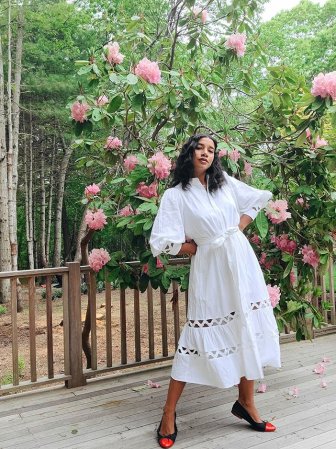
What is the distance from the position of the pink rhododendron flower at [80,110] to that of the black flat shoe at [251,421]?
1792 millimetres

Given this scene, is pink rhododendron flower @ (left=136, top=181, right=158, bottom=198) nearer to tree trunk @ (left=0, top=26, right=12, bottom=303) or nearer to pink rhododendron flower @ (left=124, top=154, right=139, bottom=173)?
pink rhododendron flower @ (left=124, top=154, right=139, bottom=173)

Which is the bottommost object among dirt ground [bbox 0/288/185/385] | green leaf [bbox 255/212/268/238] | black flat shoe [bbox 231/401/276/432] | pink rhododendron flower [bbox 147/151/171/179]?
dirt ground [bbox 0/288/185/385]

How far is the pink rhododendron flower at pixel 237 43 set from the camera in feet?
9.28

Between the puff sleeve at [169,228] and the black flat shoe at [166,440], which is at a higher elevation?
the puff sleeve at [169,228]

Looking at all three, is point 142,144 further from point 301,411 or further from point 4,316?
point 4,316

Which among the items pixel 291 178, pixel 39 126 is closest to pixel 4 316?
pixel 39 126

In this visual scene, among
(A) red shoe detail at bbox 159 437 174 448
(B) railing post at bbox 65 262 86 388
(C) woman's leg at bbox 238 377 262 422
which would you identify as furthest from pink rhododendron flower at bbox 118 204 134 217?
(A) red shoe detail at bbox 159 437 174 448

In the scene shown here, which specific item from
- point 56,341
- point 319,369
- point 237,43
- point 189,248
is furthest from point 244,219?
point 56,341

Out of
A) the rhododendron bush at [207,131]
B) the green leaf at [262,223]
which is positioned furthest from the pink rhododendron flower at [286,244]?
the green leaf at [262,223]

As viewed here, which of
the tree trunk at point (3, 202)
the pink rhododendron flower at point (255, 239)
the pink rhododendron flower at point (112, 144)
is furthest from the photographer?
the tree trunk at point (3, 202)

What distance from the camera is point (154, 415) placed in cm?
243

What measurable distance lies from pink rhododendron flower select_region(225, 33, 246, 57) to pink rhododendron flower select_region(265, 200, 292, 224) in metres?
1.08

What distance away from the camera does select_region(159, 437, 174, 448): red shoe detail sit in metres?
2.02

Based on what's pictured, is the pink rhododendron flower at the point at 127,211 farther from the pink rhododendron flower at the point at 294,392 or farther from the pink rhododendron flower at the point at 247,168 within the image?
the pink rhododendron flower at the point at 294,392
